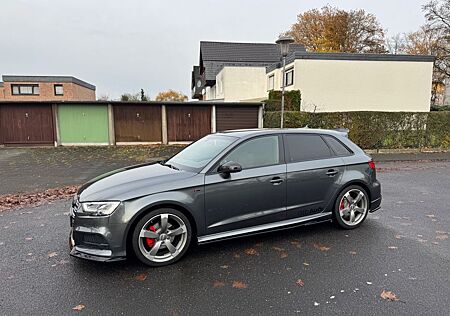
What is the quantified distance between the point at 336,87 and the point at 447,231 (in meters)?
17.4

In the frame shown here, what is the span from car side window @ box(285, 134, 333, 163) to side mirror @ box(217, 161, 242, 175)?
0.87 meters

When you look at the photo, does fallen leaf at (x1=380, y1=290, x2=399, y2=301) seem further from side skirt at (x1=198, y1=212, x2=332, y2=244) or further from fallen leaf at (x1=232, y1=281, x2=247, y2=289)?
side skirt at (x1=198, y1=212, x2=332, y2=244)

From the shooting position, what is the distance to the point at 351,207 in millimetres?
4770

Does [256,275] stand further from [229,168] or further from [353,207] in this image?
[353,207]

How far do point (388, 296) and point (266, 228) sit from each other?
1579 mm

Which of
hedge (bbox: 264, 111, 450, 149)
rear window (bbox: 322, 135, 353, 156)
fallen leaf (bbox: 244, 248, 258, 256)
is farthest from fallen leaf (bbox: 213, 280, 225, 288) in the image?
hedge (bbox: 264, 111, 450, 149)

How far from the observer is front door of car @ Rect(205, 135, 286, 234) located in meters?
3.85

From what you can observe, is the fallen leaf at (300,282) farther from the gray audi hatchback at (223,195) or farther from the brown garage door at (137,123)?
the brown garage door at (137,123)

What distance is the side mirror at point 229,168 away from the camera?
3.81 m

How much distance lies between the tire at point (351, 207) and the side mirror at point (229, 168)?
1.73 metres

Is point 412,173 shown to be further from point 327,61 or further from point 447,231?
point 327,61

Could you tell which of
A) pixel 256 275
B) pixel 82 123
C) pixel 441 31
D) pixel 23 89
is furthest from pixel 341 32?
pixel 256 275

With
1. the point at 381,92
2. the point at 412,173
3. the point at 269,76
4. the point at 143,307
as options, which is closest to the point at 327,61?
the point at 381,92

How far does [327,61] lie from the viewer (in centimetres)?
2027
